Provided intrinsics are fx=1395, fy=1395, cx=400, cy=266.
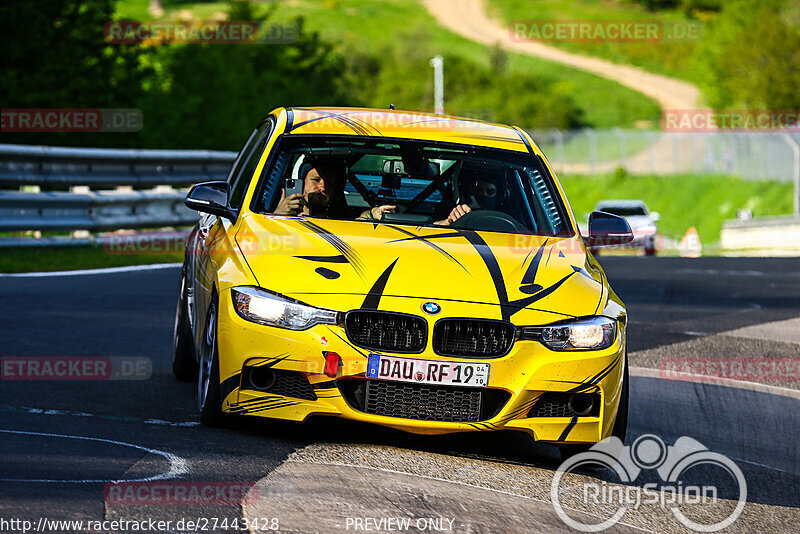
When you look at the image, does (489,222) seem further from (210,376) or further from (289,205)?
(210,376)

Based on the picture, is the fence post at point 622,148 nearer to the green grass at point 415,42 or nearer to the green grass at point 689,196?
the green grass at point 689,196

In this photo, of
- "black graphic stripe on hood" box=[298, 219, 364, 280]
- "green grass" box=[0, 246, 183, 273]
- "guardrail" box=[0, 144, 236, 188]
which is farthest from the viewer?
"guardrail" box=[0, 144, 236, 188]

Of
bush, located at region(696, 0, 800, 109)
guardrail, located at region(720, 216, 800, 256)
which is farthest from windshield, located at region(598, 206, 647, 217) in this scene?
bush, located at region(696, 0, 800, 109)

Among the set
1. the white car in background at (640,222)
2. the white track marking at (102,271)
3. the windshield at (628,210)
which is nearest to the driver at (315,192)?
the white track marking at (102,271)

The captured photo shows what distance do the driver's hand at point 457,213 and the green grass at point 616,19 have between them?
9756 centimetres

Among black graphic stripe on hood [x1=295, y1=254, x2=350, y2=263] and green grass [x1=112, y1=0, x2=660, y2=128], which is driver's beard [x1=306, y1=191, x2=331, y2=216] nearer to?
black graphic stripe on hood [x1=295, y1=254, x2=350, y2=263]

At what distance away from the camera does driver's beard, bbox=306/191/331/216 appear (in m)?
7.36

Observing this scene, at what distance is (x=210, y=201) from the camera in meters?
7.32

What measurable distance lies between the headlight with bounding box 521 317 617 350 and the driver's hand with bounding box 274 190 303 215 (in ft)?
5.52

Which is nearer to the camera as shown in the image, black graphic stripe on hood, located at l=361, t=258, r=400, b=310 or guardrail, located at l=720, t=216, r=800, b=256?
black graphic stripe on hood, located at l=361, t=258, r=400, b=310

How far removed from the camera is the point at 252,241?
21.9ft

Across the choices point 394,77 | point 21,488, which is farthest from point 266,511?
point 394,77

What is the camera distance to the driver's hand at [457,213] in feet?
24.2

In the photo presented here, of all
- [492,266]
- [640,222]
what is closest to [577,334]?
[492,266]
